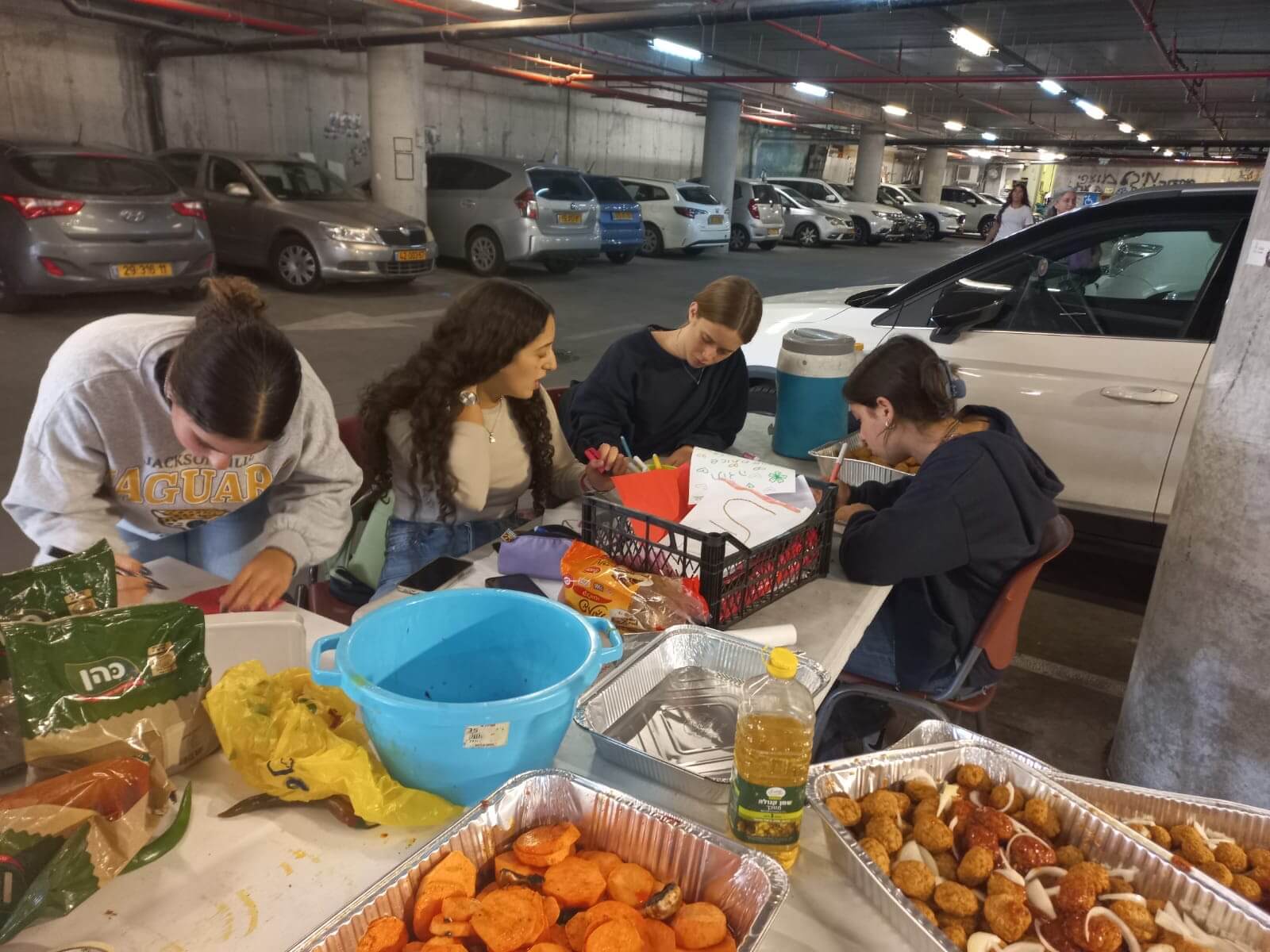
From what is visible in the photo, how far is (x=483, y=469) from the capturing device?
2309 mm

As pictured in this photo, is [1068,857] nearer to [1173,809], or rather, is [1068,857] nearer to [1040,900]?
[1040,900]

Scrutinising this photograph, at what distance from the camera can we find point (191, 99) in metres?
11.9

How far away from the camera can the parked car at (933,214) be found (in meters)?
20.2

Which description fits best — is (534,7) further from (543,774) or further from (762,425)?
(543,774)


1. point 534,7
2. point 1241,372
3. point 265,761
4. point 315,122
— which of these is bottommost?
point 265,761

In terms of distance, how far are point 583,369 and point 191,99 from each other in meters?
8.99

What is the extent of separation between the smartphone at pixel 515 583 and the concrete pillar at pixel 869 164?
2128 centimetres

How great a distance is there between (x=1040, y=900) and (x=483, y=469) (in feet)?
5.38

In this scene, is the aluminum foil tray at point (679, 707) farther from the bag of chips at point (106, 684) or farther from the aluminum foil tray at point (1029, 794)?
the bag of chips at point (106, 684)

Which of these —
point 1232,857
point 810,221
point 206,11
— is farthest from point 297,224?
point 810,221

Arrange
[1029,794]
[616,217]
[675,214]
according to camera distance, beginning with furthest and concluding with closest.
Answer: [675,214], [616,217], [1029,794]

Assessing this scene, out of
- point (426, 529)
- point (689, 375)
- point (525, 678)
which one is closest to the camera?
point (525, 678)

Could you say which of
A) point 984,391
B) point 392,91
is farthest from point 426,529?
point 392,91

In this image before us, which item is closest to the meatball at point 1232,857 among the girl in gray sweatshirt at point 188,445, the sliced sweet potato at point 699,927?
the sliced sweet potato at point 699,927
